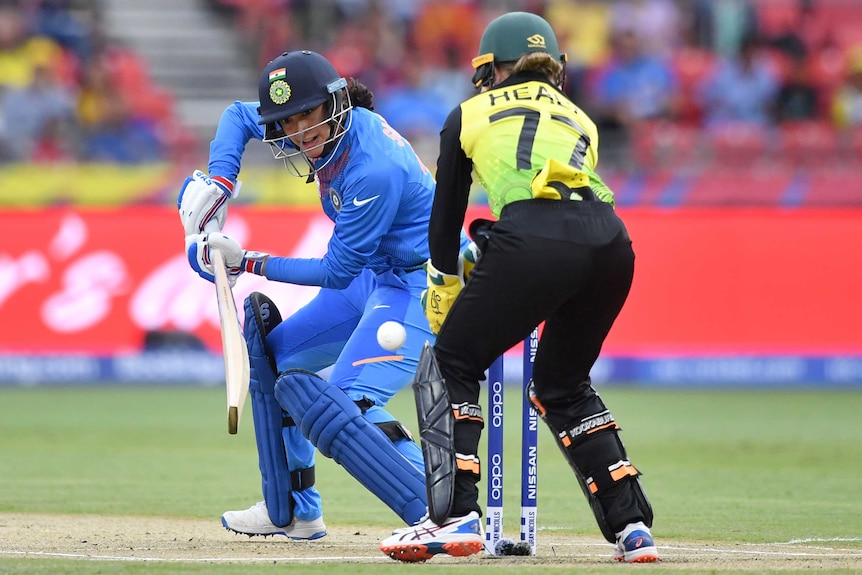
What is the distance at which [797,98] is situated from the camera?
1658cm

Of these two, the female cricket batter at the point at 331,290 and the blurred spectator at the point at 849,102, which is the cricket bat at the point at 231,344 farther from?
the blurred spectator at the point at 849,102

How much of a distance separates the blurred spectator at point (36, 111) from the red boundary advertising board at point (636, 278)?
5.30 ft

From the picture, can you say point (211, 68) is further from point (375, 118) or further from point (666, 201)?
point (375, 118)

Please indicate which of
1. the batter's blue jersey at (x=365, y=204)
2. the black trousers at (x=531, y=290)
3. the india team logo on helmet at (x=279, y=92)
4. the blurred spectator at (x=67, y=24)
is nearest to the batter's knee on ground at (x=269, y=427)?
the batter's blue jersey at (x=365, y=204)

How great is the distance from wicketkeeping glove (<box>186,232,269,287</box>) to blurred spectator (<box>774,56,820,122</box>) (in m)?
11.7

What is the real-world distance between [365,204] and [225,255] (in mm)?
676

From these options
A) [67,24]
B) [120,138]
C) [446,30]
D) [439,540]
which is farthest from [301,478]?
[67,24]

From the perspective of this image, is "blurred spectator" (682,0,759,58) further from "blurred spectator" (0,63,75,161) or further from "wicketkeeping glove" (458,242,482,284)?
"wicketkeeping glove" (458,242,482,284)

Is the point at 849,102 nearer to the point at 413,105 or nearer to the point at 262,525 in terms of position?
the point at 413,105

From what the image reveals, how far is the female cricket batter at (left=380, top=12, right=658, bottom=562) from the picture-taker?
509 centimetres

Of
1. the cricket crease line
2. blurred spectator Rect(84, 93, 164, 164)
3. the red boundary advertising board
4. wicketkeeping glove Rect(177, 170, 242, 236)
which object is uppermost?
blurred spectator Rect(84, 93, 164, 164)

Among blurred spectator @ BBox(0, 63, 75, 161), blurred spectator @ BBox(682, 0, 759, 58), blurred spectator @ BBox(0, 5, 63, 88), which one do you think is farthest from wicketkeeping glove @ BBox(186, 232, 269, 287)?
blurred spectator @ BBox(682, 0, 759, 58)

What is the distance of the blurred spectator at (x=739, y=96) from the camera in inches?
659

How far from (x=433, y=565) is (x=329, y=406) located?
0.83m
